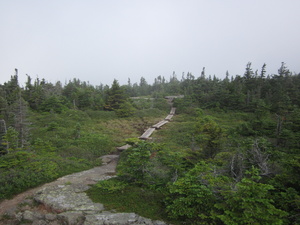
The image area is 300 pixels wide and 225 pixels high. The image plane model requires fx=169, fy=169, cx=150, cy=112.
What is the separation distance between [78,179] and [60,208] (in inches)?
134

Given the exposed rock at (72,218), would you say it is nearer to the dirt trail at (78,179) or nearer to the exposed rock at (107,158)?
the dirt trail at (78,179)

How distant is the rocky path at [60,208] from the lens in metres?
6.45

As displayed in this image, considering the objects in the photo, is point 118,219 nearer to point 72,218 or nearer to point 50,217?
point 72,218

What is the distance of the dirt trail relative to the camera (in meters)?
8.16

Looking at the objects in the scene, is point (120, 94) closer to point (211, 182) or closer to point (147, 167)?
point (147, 167)

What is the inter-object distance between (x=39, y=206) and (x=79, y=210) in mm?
2373

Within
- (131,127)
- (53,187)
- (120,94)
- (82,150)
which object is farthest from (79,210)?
(120,94)

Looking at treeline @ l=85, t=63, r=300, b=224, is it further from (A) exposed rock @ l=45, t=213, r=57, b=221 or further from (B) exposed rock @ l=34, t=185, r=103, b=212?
(A) exposed rock @ l=45, t=213, r=57, b=221

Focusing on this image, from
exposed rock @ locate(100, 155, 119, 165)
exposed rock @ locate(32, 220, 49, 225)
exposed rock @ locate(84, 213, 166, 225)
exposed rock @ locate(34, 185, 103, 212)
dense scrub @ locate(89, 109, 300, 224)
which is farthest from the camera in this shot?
exposed rock @ locate(100, 155, 119, 165)

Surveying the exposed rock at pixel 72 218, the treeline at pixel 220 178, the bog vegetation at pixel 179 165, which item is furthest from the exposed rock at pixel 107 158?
the exposed rock at pixel 72 218

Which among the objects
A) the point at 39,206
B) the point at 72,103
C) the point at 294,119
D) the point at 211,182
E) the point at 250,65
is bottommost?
the point at 39,206

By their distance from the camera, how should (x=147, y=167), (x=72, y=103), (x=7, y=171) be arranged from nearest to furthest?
(x=147, y=167) < (x=7, y=171) < (x=72, y=103)

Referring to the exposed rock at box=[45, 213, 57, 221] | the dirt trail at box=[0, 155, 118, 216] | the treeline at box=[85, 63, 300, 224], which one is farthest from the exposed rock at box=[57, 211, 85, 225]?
the dirt trail at box=[0, 155, 118, 216]

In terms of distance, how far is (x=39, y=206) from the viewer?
8.02 metres
